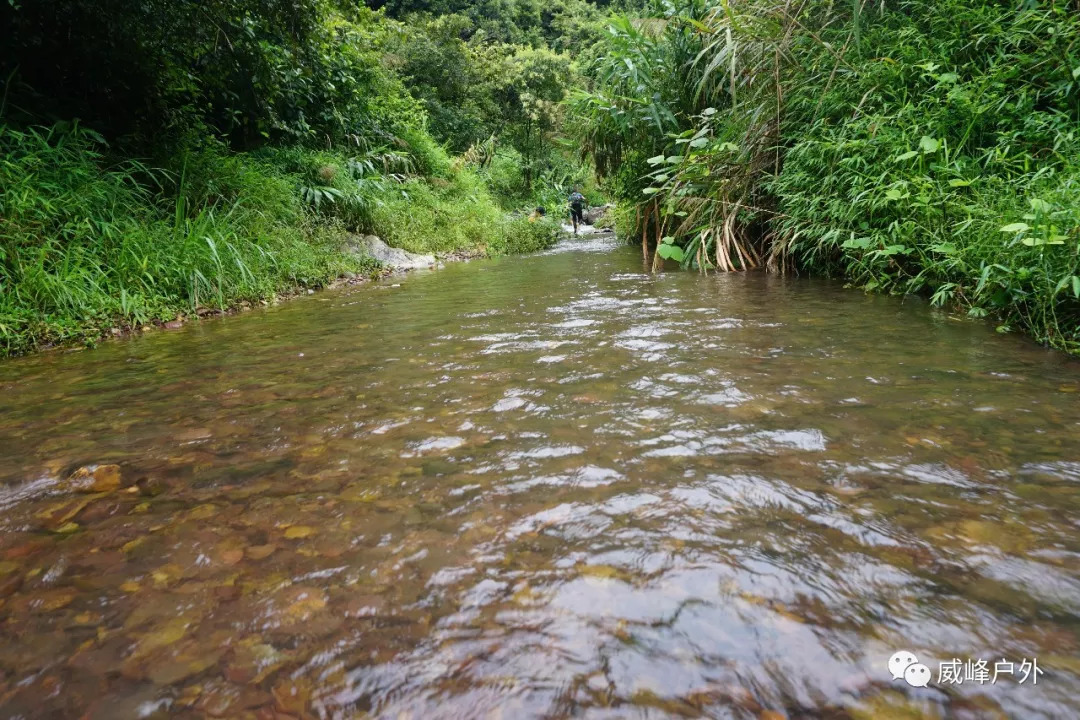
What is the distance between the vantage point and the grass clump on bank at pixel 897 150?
2.71 metres

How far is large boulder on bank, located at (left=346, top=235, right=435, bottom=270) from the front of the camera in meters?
7.31

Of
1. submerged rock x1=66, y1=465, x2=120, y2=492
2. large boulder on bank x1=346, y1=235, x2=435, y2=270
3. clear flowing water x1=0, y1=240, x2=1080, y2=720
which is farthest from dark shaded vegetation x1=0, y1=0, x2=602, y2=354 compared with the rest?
submerged rock x1=66, y1=465, x2=120, y2=492

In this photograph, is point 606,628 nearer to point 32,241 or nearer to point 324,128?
point 32,241

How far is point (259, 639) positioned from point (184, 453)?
0.97m

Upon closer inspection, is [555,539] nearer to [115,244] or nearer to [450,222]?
[115,244]

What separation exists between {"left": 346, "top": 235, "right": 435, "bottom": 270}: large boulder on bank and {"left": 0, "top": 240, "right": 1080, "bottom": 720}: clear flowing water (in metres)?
5.10

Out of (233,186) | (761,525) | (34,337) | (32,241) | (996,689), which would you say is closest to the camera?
(996,689)

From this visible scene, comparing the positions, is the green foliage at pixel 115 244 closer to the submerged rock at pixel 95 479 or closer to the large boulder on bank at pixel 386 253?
the large boulder on bank at pixel 386 253

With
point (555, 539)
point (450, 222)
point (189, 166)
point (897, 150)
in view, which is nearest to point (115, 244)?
point (189, 166)

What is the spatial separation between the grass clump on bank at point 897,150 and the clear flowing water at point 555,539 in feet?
2.17

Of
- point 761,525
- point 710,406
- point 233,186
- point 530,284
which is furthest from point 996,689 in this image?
Result: point 233,186

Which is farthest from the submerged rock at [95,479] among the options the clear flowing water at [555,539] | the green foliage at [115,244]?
the green foliage at [115,244]

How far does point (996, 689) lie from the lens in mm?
812

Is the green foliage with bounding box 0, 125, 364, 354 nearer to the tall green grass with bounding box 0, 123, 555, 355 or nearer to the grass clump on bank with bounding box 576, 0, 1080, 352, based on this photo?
the tall green grass with bounding box 0, 123, 555, 355
